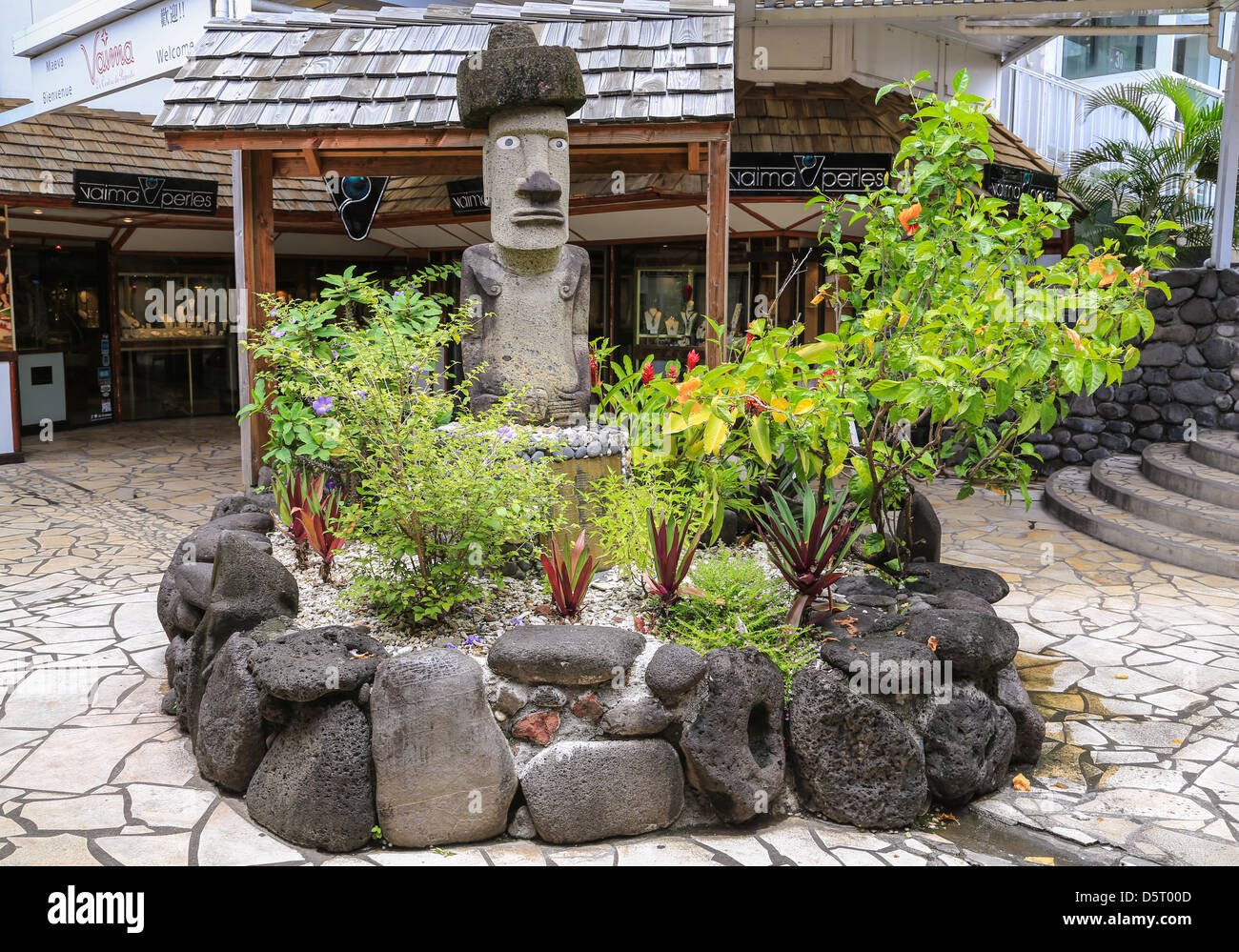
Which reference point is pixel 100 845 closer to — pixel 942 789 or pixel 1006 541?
pixel 942 789

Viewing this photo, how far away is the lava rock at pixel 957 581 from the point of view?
5.48 metres

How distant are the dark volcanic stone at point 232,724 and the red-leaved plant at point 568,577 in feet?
4.42

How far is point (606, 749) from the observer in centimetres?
421

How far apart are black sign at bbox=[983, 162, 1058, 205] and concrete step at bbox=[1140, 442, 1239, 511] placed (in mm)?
3003

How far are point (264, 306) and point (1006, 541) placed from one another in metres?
5.95

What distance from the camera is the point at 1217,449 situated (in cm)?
958

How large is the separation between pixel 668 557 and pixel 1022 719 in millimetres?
1722

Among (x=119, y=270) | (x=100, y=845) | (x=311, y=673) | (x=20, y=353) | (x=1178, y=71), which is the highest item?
(x=1178, y=71)

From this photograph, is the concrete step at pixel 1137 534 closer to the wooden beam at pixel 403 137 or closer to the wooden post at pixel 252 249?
the wooden beam at pixel 403 137

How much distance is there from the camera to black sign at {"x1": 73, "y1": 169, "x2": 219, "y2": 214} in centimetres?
1167

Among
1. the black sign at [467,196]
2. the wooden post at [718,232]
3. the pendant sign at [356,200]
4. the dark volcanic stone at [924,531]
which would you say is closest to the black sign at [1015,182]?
the wooden post at [718,232]

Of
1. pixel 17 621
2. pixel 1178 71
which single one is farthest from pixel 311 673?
pixel 1178 71

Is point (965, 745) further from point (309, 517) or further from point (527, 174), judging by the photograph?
point (527, 174)

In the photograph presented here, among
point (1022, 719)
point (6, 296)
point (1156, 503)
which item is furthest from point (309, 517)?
point (6, 296)
